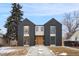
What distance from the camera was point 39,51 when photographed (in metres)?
3.34

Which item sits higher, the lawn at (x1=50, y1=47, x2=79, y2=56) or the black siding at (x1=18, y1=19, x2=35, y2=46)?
the black siding at (x1=18, y1=19, x2=35, y2=46)

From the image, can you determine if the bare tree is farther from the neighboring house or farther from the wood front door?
the wood front door

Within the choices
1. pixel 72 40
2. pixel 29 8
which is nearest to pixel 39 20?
pixel 29 8

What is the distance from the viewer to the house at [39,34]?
3338 millimetres

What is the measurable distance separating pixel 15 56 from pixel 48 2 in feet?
2.12

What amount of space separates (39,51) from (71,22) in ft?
1.46

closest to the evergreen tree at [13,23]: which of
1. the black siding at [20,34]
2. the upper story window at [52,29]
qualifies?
the black siding at [20,34]

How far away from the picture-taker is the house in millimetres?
3338

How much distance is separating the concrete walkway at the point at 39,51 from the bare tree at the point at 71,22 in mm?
245

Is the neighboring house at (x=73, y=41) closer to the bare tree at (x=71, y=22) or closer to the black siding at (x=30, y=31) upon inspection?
the bare tree at (x=71, y=22)

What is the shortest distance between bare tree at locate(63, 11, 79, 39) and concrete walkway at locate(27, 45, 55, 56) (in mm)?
245

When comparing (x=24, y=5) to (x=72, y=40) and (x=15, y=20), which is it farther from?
(x=72, y=40)

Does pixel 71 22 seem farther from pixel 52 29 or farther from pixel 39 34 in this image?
pixel 39 34

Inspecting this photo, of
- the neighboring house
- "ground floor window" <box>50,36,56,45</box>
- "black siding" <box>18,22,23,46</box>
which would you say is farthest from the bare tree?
"black siding" <box>18,22,23,46</box>
